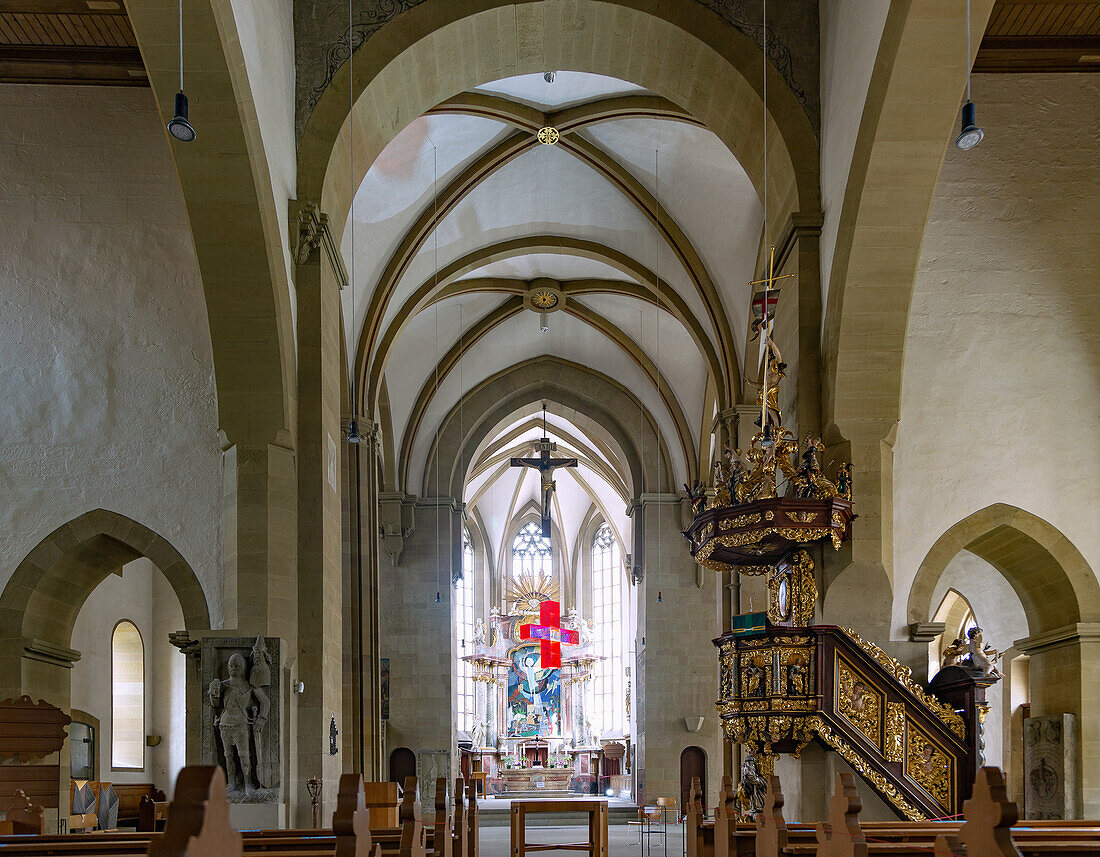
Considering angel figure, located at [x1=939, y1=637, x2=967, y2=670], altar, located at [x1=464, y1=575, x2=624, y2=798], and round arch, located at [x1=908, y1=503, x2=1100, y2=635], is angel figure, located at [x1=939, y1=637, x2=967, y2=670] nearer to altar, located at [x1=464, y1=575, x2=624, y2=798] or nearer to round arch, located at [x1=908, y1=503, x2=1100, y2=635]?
round arch, located at [x1=908, y1=503, x2=1100, y2=635]

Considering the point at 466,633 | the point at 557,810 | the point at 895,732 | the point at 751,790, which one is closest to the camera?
the point at 895,732

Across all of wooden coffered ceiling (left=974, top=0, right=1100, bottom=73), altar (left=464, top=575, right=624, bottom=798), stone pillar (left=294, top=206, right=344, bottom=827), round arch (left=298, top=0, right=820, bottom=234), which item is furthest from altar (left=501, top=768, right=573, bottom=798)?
wooden coffered ceiling (left=974, top=0, right=1100, bottom=73)

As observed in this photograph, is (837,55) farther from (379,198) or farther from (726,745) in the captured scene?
(726,745)

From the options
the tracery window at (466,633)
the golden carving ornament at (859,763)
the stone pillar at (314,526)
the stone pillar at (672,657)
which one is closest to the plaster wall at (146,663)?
the stone pillar at (314,526)

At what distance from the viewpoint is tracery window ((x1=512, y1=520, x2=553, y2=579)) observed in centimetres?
3262

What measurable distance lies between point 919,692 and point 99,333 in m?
7.49

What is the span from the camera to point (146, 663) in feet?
53.2

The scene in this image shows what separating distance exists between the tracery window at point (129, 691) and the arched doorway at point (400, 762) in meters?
5.13

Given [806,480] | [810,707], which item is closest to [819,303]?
[806,480]

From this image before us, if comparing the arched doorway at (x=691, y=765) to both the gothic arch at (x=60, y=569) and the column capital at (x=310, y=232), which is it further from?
the column capital at (x=310, y=232)

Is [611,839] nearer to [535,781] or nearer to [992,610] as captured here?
[992,610]

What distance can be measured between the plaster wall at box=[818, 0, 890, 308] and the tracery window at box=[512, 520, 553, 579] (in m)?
23.5

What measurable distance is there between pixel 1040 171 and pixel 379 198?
7024 mm

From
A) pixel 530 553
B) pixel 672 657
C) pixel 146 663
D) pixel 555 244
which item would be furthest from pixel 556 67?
pixel 530 553
